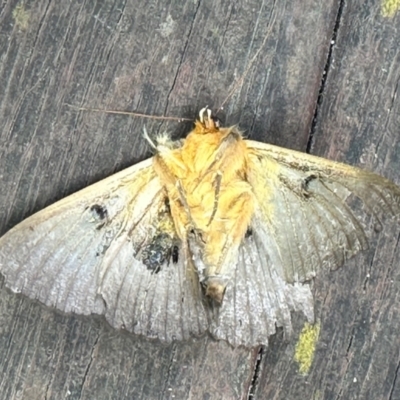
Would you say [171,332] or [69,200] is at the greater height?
[69,200]

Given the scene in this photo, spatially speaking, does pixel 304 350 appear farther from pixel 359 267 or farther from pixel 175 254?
pixel 175 254

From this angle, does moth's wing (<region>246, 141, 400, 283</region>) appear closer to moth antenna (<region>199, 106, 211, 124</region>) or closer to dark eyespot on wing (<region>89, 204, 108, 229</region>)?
moth antenna (<region>199, 106, 211, 124</region>)

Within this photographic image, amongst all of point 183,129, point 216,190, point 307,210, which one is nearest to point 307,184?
point 307,210

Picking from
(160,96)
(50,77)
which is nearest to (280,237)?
(160,96)

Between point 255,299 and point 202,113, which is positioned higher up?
point 202,113

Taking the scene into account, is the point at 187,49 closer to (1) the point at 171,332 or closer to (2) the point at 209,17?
(2) the point at 209,17

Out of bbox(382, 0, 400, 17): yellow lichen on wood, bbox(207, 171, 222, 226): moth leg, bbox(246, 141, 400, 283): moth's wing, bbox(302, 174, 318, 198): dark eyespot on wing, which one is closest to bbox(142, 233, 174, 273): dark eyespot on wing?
bbox(207, 171, 222, 226): moth leg

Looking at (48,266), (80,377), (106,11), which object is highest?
(106,11)
